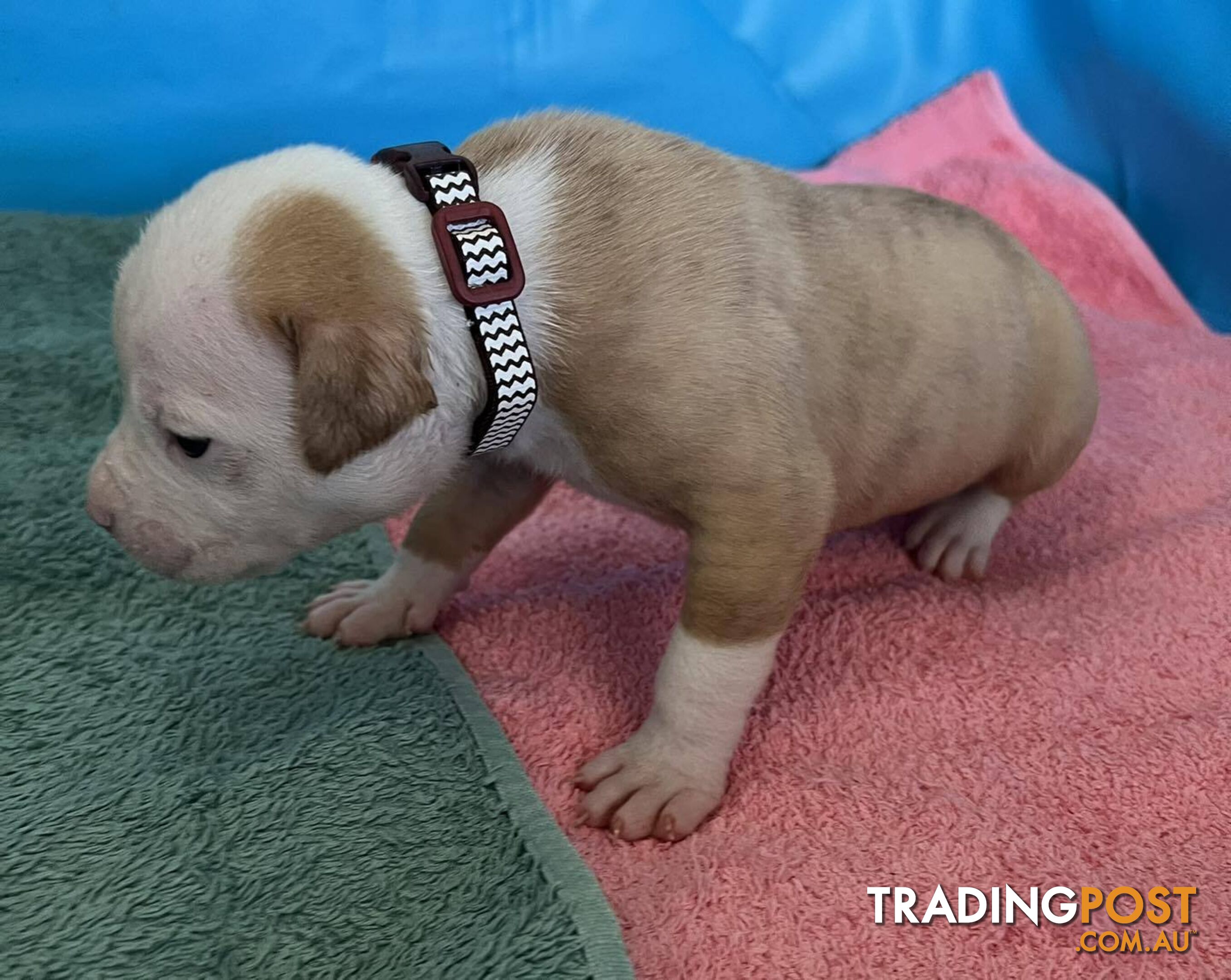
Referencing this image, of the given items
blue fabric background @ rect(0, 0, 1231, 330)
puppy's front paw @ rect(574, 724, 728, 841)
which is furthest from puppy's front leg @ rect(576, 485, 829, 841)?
blue fabric background @ rect(0, 0, 1231, 330)

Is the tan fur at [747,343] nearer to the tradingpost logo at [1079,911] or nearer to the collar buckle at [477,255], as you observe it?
the collar buckle at [477,255]

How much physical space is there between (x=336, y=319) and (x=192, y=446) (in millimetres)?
243

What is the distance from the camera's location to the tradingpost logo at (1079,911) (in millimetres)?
1499

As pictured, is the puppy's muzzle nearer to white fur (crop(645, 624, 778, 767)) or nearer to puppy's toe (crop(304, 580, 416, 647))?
puppy's toe (crop(304, 580, 416, 647))

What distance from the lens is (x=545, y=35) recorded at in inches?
128

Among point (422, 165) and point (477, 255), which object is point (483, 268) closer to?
point (477, 255)

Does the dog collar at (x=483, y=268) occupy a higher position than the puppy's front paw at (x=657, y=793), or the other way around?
the dog collar at (x=483, y=268)

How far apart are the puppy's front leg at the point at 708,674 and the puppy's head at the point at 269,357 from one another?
384mm

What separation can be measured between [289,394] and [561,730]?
0.73 m

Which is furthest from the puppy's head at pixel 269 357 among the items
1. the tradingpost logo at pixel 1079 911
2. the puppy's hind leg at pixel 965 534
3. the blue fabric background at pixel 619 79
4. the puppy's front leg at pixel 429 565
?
the blue fabric background at pixel 619 79

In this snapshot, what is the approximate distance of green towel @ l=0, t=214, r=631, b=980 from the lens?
1385 mm

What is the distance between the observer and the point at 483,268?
52.7 inches

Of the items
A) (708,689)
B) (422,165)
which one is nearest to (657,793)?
(708,689)

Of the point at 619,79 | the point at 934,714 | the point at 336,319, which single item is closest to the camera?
the point at 336,319
